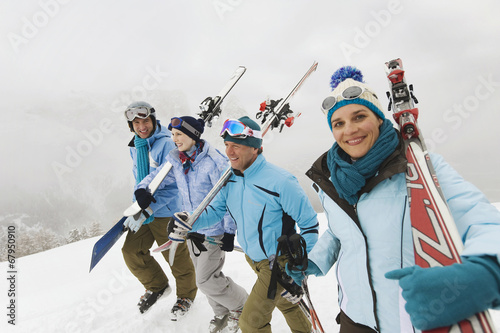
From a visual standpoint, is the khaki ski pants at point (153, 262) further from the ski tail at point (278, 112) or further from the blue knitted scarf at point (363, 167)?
the blue knitted scarf at point (363, 167)

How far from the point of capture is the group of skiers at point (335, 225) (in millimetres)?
829

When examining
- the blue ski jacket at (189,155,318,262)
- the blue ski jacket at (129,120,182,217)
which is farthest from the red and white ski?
the blue ski jacket at (129,120,182,217)

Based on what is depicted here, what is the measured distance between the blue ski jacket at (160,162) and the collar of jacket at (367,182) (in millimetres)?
2655

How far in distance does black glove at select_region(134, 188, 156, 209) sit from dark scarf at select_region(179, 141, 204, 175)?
0.69m

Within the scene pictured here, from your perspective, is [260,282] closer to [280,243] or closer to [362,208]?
[280,243]

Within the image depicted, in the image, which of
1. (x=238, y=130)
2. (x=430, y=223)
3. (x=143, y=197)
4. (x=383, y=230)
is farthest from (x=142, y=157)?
(x=430, y=223)

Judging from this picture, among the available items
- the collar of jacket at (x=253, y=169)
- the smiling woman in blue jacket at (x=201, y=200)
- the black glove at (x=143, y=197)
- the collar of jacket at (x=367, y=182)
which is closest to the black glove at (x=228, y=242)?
the smiling woman in blue jacket at (x=201, y=200)

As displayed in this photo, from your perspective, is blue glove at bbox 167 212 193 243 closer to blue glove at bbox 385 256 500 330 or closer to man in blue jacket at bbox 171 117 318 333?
man in blue jacket at bbox 171 117 318 333

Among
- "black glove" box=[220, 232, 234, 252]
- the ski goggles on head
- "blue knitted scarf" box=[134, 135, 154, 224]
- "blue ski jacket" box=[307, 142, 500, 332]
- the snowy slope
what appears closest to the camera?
"blue ski jacket" box=[307, 142, 500, 332]

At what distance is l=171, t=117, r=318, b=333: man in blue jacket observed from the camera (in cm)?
228

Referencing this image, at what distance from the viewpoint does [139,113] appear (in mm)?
3635

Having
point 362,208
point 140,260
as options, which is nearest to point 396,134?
point 362,208

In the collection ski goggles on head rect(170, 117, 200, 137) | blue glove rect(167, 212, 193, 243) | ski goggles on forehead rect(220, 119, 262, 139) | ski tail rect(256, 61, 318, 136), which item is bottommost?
blue glove rect(167, 212, 193, 243)

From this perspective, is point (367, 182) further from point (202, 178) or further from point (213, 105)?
point (213, 105)
